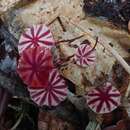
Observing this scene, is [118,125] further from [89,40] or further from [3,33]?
[3,33]

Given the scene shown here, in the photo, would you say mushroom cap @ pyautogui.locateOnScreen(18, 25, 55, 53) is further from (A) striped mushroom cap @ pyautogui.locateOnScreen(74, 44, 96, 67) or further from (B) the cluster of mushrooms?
(A) striped mushroom cap @ pyautogui.locateOnScreen(74, 44, 96, 67)

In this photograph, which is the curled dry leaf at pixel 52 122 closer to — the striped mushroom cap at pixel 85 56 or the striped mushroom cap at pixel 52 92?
the striped mushroom cap at pixel 52 92

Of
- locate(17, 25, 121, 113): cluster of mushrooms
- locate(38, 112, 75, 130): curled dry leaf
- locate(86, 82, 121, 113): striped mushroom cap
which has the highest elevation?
locate(17, 25, 121, 113): cluster of mushrooms

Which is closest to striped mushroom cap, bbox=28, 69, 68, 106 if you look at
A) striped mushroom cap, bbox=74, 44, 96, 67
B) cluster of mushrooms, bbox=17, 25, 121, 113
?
cluster of mushrooms, bbox=17, 25, 121, 113

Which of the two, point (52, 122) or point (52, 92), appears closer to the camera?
point (52, 92)

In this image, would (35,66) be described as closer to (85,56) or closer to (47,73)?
(47,73)

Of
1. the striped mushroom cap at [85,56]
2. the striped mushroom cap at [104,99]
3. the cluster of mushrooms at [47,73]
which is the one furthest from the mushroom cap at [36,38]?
the striped mushroom cap at [104,99]

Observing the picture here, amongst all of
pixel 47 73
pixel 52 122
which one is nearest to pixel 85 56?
pixel 47 73
